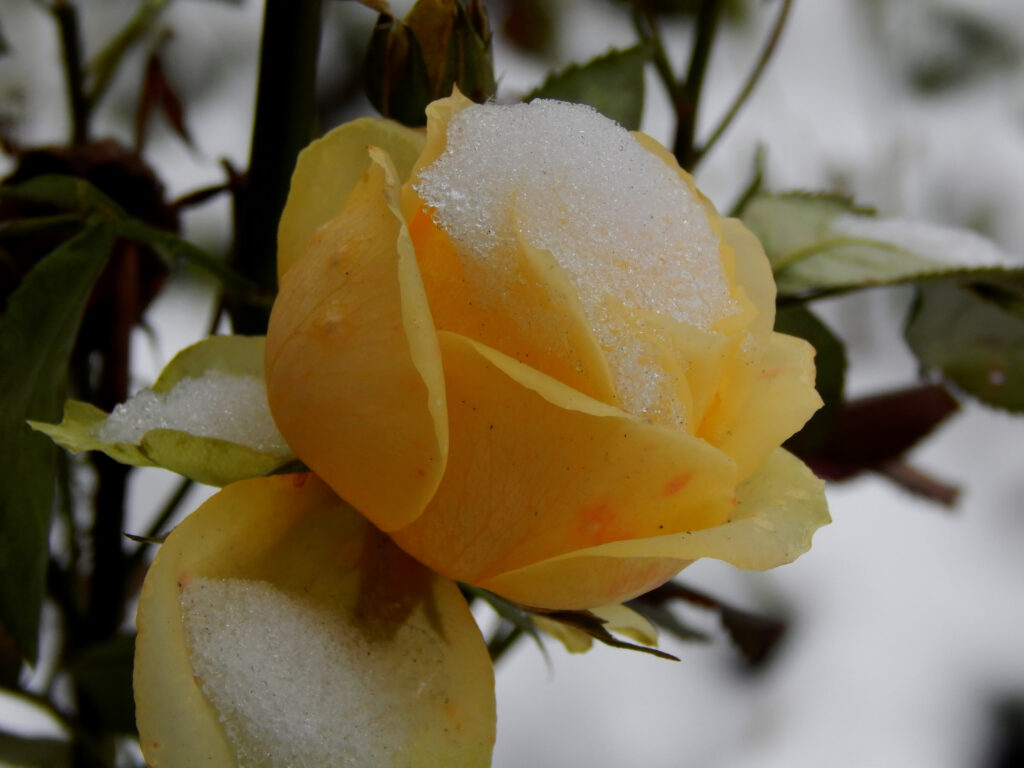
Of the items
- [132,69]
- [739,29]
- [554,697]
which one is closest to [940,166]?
[739,29]

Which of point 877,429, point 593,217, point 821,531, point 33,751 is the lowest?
point 821,531

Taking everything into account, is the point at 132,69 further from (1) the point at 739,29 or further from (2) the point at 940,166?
(2) the point at 940,166

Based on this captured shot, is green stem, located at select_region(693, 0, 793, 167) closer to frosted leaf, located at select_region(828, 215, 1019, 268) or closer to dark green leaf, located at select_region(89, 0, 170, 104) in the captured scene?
frosted leaf, located at select_region(828, 215, 1019, 268)

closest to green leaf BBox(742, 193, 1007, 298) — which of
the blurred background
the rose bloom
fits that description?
the rose bloom

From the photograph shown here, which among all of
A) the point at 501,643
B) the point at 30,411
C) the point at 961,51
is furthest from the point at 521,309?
the point at 961,51

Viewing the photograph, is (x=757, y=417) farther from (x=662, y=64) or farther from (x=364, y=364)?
(x=662, y=64)

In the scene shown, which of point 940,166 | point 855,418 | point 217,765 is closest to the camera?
point 217,765
